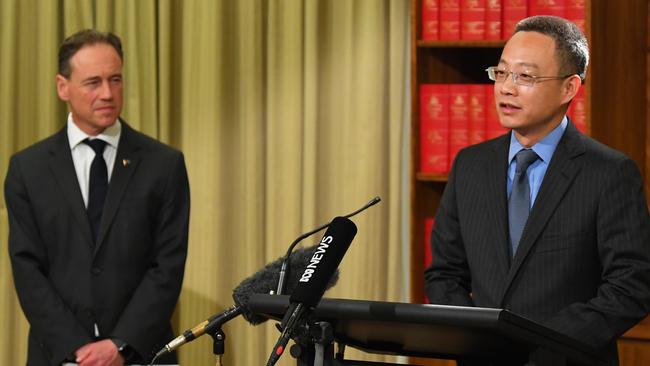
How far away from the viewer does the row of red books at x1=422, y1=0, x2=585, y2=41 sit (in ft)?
13.0

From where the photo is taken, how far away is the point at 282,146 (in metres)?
4.45

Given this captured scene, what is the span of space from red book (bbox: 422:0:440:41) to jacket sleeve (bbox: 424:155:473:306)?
1440 mm

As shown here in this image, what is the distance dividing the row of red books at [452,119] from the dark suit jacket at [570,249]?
54.5 inches

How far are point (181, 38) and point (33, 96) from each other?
2.23ft

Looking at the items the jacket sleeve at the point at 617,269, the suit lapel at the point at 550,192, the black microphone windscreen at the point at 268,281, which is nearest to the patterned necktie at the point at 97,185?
the black microphone windscreen at the point at 268,281

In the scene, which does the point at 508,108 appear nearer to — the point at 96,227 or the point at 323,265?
the point at 323,265

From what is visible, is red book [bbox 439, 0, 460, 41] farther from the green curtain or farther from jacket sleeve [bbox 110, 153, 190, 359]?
jacket sleeve [bbox 110, 153, 190, 359]

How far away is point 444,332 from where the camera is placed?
72.5 inches

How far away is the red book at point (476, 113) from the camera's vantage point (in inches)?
157

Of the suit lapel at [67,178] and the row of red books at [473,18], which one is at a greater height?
the row of red books at [473,18]

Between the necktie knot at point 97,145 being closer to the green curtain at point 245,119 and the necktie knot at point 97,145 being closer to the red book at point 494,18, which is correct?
the green curtain at point 245,119

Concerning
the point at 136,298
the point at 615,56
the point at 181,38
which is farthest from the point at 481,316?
the point at 181,38

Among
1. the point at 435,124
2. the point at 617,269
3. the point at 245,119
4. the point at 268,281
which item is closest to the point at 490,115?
the point at 435,124

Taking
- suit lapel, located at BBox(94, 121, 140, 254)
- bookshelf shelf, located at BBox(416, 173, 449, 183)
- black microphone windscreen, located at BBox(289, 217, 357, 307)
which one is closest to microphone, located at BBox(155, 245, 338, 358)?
black microphone windscreen, located at BBox(289, 217, 357, 307)
